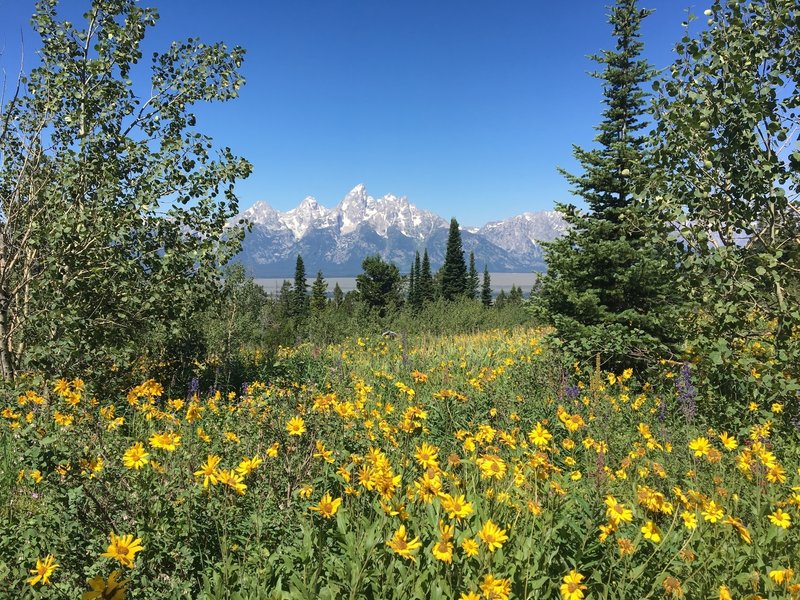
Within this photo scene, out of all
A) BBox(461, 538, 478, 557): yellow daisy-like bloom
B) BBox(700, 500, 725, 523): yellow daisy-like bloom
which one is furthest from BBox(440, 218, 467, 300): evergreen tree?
BBox(461, 538, 478, 557): yellow daisy-like bloom

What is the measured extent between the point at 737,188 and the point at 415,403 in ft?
13.5

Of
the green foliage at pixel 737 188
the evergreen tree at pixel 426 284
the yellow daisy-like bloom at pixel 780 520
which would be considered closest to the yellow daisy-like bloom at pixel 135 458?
the yellow daisy-like bloom at pixel 780 520

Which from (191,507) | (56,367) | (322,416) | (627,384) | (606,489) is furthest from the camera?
(627,384)

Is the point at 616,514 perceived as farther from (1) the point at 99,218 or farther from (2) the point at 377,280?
(2) the point at 377,280

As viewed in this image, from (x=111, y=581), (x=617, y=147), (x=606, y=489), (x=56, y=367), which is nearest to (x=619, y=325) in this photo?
(x=617, y=147)

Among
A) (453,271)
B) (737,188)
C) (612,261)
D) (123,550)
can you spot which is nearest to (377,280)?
(453,271)

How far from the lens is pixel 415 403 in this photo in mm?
5586

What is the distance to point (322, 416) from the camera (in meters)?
3.05

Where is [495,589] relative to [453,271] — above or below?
below

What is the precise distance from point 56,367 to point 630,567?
6.05 m

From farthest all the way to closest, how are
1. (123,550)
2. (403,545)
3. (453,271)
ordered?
(453,271), (403,545), (123,550)

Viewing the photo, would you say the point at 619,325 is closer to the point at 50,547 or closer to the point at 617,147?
the point at 617,147

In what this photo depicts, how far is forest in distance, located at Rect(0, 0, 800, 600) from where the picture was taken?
2.11 m

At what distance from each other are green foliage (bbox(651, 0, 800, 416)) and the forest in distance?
0.03 metres
